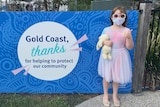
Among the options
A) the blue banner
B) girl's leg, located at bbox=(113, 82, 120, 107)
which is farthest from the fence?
girl's leg, located at bbox=(113, 82, 120, 107)

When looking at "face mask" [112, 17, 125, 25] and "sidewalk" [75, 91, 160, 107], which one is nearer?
"face mask" [112, 17, 125, 25]

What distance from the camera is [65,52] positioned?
15.6ft

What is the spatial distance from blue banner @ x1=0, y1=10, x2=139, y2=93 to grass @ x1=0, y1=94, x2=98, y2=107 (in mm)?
81

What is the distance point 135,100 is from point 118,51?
90 centimetres

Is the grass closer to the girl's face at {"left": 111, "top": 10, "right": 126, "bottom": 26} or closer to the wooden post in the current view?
the wooden post

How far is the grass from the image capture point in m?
4.64

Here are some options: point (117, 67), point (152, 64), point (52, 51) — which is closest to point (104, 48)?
point (117, 67)

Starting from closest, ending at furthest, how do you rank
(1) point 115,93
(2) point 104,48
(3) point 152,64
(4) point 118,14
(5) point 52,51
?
(4) point 118,14 → (2) point 104,48 → (1) point 115,93 → (5) point 52,51 → (3) point 152,64

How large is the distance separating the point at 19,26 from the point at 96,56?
125 centimetres

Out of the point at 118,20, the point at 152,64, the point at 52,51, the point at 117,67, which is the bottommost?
the point at 152,64

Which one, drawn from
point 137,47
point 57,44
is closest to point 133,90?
point 137,47

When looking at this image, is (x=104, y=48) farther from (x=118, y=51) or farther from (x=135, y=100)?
(x=135, y=100)

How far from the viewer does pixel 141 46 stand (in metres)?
4.76

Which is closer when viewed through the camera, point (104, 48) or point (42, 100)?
point (104, 48)
